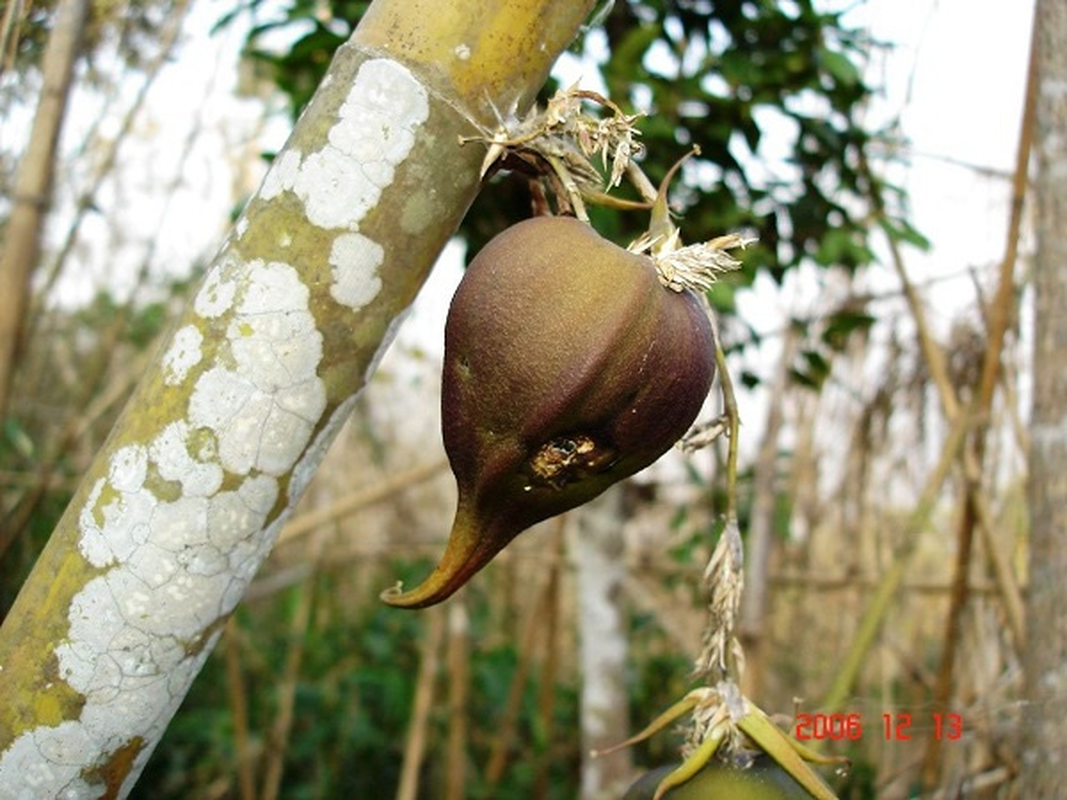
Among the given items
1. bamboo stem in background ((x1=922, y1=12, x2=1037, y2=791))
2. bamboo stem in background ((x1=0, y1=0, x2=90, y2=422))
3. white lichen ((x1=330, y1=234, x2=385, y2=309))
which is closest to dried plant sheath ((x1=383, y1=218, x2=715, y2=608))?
white lichen ((x1=330, y1=234, x2=385, y2=309))

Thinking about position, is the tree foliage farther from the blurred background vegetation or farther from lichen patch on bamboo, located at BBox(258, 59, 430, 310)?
lichen patch on bamboo, located at BBox(258, 59, 430, 310)

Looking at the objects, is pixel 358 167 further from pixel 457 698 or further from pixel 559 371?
pixel 457 698

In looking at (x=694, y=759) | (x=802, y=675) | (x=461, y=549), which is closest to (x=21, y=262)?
(x=461, y=549)

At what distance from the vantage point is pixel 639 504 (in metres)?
2.00

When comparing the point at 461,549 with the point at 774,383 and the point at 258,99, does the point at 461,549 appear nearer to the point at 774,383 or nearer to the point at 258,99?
the point at 774,383

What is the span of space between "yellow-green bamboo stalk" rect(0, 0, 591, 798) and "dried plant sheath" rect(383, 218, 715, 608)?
0.06m

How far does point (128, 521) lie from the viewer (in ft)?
1.72

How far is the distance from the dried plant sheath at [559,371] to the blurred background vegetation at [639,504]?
0.85ft

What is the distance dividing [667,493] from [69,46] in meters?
1.83

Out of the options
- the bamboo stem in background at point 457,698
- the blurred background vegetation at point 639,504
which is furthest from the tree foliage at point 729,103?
the bamboo stem in background at point 457,698

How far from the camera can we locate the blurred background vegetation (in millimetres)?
1346
